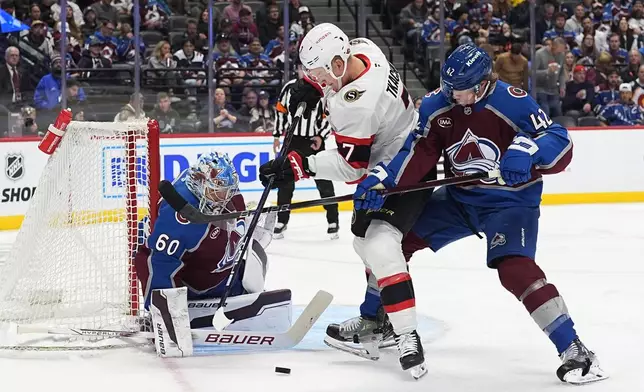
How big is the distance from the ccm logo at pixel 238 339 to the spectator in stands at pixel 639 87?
5.94 meters

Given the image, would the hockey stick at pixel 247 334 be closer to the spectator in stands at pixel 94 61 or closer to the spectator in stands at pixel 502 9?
the spectator in stands at pixel 94 61

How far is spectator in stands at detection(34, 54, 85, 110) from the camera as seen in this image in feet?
23.9

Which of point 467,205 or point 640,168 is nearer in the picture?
point 467,205

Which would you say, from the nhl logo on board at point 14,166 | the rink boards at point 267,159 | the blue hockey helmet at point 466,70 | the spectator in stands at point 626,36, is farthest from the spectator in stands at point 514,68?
the blue hockey helmet at point 466,70

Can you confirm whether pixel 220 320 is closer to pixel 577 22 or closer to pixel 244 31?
pixel 244 31

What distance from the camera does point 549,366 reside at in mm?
3359

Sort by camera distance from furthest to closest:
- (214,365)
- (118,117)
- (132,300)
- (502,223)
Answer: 1. (118,117)
2. (132,300)
3. (214,365)
4. (502,223)

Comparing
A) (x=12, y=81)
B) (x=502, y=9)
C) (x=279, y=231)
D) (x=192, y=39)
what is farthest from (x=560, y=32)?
(x=12, y=81)

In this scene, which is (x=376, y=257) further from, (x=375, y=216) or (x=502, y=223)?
(x=502, y=223)

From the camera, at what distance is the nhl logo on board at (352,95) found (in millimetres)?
3217

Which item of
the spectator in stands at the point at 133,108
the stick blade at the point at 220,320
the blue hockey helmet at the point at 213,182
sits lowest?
the spectator in stands at the point at 133,108

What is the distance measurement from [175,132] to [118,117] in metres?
0.43

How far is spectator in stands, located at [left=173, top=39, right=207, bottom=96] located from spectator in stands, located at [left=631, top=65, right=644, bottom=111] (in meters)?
3.67

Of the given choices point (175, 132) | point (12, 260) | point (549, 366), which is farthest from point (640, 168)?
point (12, 260)
